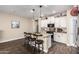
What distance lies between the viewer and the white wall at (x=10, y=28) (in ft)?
6.65

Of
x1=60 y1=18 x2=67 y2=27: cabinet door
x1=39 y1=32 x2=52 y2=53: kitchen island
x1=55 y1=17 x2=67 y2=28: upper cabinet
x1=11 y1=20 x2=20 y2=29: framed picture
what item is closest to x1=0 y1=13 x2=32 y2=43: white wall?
x1=11 y1=20 x2=20 y2=29: framed picture

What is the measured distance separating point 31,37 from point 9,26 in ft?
2.15

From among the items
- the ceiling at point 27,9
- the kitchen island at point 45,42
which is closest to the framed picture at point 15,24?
the ceiling at point 27,9

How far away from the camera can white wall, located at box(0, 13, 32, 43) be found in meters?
2.03

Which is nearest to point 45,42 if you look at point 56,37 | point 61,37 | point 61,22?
point 56,37

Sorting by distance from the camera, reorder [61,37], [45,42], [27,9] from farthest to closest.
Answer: [45,42]
[61,37]
[27,9]

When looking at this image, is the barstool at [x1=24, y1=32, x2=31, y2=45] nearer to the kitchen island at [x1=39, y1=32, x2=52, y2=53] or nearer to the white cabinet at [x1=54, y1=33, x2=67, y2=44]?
the kitchen island at [x1=39, y1=32, x2=52, y2=53]

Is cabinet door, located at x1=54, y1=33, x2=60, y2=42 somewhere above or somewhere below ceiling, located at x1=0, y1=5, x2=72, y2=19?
below

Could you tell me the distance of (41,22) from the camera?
87.6 inches

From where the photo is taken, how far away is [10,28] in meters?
2.12

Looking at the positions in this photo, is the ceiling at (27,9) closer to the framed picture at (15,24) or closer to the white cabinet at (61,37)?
the framed picture at (15,24)

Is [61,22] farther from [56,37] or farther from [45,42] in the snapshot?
[45,42]
